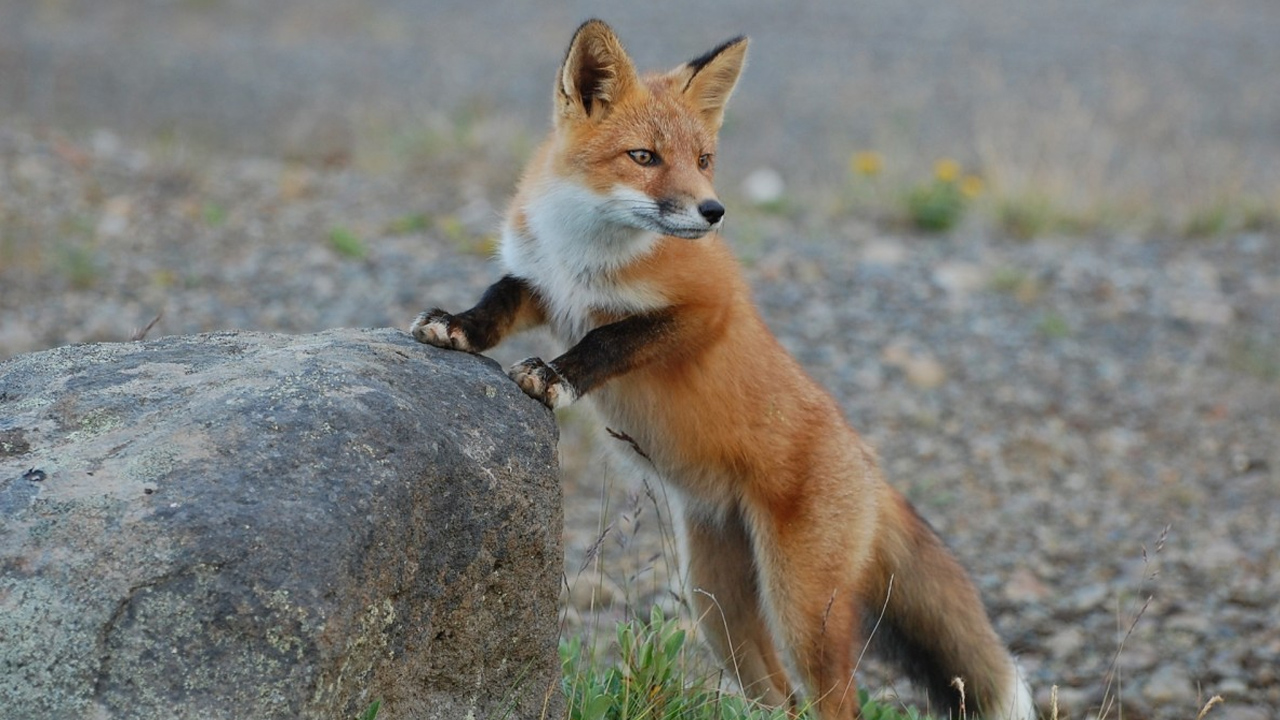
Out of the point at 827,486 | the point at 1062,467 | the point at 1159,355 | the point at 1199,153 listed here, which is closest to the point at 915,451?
the point at 1062,467

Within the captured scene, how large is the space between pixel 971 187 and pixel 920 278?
1814mm

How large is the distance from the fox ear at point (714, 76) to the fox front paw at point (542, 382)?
148 centimetres

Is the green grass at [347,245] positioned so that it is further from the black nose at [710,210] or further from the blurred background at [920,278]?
the black nose at [710,210]

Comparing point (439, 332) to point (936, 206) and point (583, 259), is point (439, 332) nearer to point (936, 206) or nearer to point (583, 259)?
point (583, 259)

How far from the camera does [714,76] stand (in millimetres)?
4988

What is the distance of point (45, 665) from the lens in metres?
2.55

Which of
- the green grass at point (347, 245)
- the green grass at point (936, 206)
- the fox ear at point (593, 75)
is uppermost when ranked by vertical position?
Answer: the fox ear at point (593, 75)

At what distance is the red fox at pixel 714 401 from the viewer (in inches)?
177

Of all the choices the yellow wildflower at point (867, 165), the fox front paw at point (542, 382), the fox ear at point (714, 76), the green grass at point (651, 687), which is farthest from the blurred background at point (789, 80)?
the green grass at point (651, 687)

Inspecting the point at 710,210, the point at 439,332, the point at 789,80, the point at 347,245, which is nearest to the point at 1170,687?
the point at 710,210

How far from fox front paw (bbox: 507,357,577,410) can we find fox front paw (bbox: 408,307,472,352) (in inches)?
8.0

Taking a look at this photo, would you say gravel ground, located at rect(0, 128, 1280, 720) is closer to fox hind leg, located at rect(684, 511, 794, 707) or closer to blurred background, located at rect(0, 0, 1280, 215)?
fox hind leg, located at rect(684, 511, 794, 707)

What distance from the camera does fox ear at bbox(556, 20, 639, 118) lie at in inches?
184

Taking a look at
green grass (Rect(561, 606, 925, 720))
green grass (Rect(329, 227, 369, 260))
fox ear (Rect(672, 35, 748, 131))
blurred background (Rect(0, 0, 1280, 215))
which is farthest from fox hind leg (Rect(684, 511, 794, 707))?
blurred background (Rect(0, 0, 1280, 215))
